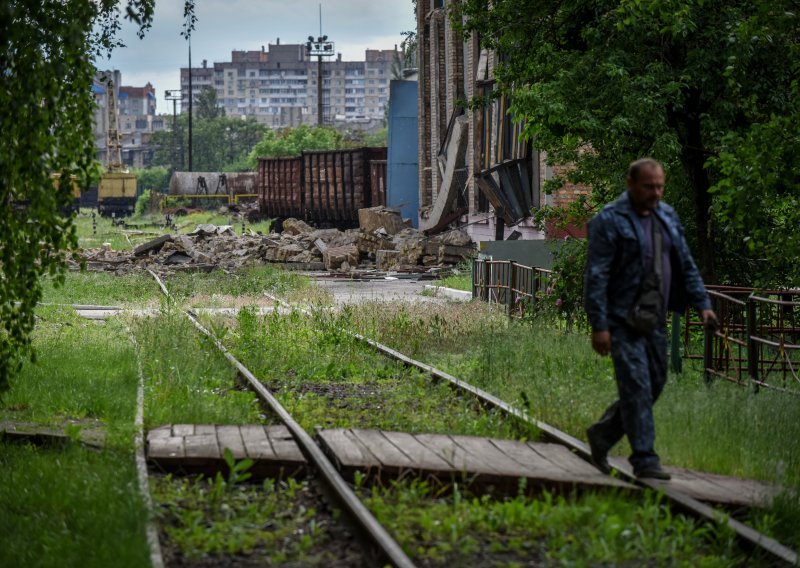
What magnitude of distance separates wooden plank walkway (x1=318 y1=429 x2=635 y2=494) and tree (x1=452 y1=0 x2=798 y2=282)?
20.9 ft

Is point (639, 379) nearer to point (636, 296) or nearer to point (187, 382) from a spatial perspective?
point (636, 296)

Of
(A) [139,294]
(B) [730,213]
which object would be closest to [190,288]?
(A) [139,294]

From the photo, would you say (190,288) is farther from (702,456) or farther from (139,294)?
(702,456)

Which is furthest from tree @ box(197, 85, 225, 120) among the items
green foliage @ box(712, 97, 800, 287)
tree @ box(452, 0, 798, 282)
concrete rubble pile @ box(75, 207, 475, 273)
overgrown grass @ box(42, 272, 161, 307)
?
green foliage @ box(712, 97, 800, 287)

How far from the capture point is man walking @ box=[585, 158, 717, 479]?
6832mm

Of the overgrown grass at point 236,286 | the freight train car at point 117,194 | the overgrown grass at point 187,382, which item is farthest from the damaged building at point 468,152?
the freight train car at point 117,194

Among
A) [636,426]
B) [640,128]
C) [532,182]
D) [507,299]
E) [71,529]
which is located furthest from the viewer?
[532,182]

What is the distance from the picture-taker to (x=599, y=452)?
7.16 meters

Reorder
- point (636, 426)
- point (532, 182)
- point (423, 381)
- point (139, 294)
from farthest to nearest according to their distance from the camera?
point (532, 182)
point (139, 294)
point (423, 381)
point (636, 426)

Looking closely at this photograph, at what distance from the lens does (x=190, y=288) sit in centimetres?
2528

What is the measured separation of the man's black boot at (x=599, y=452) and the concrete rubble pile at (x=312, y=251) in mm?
26175

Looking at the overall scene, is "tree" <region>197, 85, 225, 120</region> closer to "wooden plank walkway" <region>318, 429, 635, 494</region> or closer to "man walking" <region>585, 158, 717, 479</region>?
"wooden plank walkway" <region>318, 429, 635, 494</region>

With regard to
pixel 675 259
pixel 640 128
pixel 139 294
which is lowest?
pixel 139 294

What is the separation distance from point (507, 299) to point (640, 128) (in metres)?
5.85
